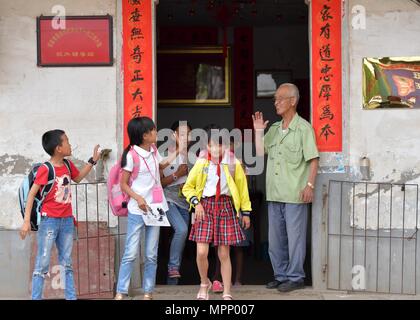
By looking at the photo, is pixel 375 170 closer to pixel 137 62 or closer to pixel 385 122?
pixel 385 122

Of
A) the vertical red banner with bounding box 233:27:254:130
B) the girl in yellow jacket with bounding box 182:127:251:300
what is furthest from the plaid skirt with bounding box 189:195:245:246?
the vertical red banner with bounding box 233:27:254:130

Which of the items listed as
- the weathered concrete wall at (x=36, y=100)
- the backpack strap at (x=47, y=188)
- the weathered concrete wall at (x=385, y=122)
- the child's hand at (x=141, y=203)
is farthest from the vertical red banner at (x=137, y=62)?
the weathered concrete wall at (x=385, y=122)

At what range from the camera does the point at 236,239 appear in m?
6.04

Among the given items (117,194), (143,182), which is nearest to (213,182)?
(143,182)

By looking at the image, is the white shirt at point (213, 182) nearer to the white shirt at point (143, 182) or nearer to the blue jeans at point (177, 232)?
the white shirt at point (143, 182)

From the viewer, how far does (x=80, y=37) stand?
21.6 ft

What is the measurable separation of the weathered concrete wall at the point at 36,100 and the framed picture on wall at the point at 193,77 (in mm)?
3319

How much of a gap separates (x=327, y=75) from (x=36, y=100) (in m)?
2.80

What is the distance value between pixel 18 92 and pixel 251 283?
3150 millimetres

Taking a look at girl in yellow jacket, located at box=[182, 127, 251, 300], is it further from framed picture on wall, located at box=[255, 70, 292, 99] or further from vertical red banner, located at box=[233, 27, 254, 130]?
framed picture on wall, located at box=[255, 70, 292, 99]

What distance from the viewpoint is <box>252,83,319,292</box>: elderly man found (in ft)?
21.3

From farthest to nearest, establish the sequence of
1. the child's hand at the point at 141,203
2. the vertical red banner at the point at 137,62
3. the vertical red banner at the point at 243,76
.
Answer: the vertical red banner at the point at 243,76
the vertical red banner at the point at 137,62
the child's hand at the point at 141,203

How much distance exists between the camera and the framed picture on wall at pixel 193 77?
9.91m

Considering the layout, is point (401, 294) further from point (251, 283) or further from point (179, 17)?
point (179, 17)
